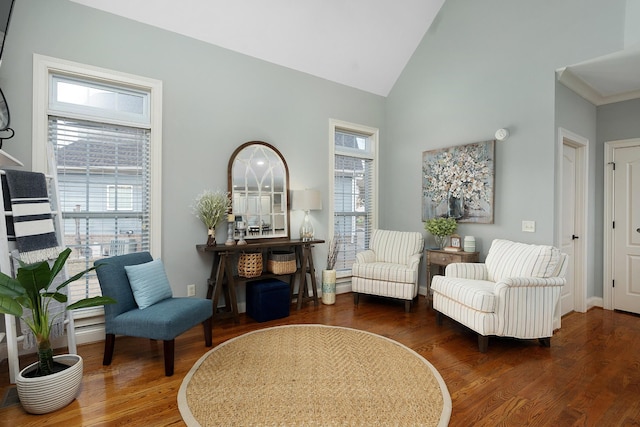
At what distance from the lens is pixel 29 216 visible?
231cm

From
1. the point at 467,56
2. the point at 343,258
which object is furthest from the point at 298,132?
the point at 467,56

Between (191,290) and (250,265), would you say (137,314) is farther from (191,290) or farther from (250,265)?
(250,265)

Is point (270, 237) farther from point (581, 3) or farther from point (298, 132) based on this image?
point (581, 3)

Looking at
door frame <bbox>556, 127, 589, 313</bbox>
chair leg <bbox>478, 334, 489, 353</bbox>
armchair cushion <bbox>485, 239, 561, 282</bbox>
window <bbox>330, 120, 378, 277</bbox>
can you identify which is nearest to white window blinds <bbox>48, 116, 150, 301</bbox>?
window <bbox>330, 120, 378, 277</bbox>

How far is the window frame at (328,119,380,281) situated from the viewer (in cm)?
442

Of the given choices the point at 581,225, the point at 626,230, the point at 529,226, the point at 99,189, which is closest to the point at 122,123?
the point at 99,189

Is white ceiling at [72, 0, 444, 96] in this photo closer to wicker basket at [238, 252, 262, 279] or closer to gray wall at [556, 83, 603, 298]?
gray wall at [556, 83, 603, 298]

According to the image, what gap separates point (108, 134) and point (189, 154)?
73cm

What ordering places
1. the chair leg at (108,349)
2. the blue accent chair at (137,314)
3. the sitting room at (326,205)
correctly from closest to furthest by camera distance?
the sitting room at (326,205)
the blue accent chair at (137,314)
the chair leg at (108,349)

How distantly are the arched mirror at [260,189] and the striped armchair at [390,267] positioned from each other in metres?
1.12

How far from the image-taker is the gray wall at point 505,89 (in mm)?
3102

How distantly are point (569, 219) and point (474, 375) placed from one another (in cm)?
250

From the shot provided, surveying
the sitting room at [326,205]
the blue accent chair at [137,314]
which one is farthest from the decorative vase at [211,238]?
the blue accent chair at [137,314]

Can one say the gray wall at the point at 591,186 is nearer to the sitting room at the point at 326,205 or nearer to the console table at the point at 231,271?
the sitting room at the point at 326,205
